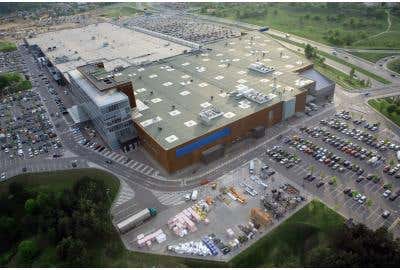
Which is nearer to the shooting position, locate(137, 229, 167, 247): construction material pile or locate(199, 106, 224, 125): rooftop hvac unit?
locate(137, 229, 167, 247): construction material pile

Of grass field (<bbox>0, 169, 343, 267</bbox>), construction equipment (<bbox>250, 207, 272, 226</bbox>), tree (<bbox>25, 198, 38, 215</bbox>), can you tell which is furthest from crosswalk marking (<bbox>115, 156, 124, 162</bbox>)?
construction equipment (<bbox>250, 207, 272, 226</bbox>)

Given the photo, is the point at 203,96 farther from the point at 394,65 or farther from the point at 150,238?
the point at 394,65

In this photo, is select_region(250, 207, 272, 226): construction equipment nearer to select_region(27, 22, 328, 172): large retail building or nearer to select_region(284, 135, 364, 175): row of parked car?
select_region(27, 22, 328, 172): large retail building

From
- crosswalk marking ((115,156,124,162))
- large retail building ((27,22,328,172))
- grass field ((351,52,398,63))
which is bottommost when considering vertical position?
crosswalk marking ((115,156,124,162))

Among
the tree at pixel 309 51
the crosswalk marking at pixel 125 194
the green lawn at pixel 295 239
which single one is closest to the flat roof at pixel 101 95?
the crosswalk marking at pixel 125 194

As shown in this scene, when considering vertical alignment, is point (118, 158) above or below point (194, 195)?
above

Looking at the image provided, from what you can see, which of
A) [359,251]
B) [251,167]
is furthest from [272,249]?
[251,167]

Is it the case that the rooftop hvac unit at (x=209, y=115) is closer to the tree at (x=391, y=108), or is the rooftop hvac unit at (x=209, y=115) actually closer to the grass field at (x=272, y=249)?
the grass field at (x=272, y=249)
